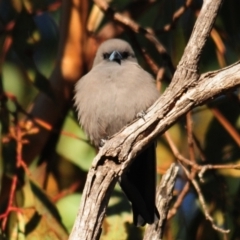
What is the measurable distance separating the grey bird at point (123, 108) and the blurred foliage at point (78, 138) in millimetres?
507

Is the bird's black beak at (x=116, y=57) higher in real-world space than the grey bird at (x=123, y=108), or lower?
higher

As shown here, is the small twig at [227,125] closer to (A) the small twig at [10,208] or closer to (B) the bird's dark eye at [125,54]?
(B) the bird's dark eye at [125,54]

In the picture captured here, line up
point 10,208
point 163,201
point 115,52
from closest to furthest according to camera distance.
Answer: point 163,201
point 10,208
point 115,52

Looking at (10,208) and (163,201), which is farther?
(10,208)

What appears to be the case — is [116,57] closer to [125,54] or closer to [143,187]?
[125,54]

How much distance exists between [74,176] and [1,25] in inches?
39.5

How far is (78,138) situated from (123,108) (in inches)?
35.5

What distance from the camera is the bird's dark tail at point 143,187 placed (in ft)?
10.6

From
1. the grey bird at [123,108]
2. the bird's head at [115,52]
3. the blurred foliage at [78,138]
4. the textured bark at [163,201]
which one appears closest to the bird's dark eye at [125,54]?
the bird's head at [115,52]

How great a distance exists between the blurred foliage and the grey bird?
507 millimetres

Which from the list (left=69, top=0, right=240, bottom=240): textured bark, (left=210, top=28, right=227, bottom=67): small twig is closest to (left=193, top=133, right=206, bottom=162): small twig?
(left=210, top=28, right=227, bottom=67): small twig

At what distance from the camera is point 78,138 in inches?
168

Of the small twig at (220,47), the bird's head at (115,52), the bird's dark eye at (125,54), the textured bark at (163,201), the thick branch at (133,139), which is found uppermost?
the bird's head at (115,52)

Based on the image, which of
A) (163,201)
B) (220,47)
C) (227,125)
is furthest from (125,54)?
(163,201)
